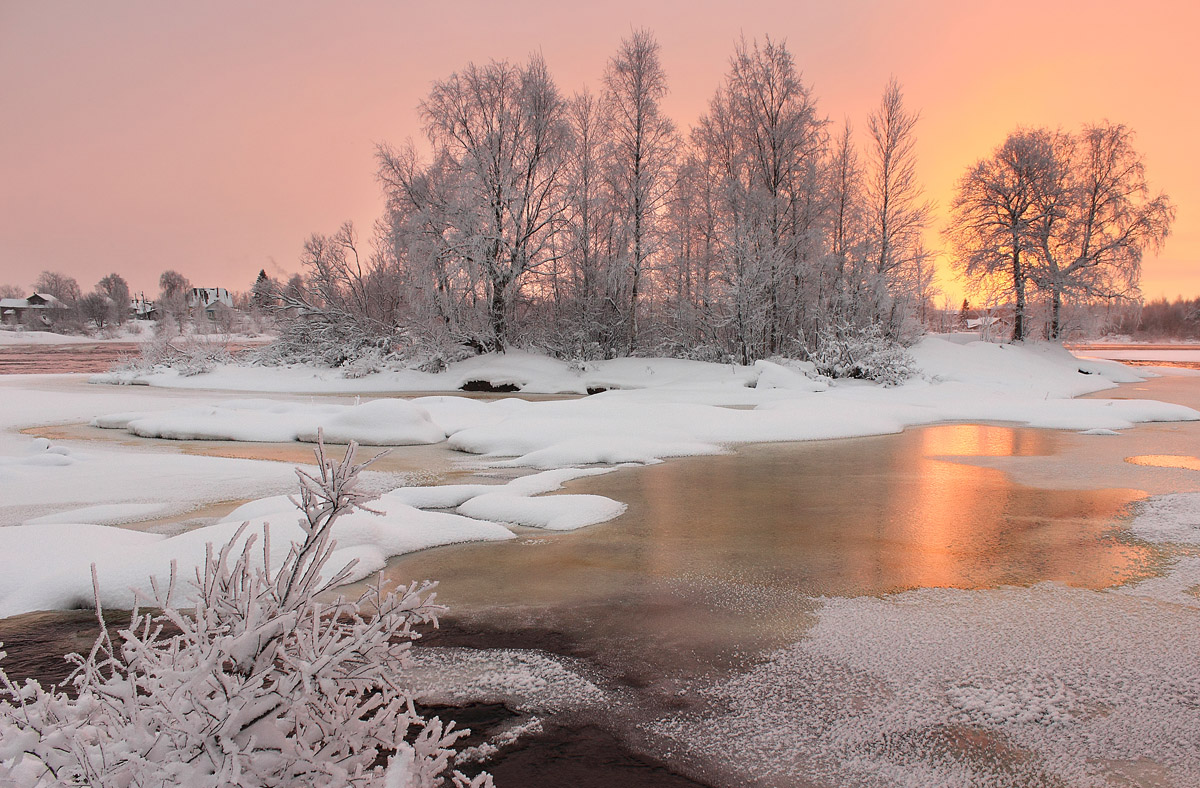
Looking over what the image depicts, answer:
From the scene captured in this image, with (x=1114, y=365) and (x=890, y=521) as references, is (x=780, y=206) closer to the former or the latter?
(x=1114, y=365)

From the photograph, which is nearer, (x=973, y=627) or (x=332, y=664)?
(x=332, y=664)

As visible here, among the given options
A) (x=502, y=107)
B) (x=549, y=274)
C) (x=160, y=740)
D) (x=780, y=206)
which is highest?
(x=502, y=107)

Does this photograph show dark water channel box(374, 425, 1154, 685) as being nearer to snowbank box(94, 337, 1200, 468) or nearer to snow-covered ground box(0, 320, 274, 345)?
snowbank box(94, 337, 1200, 468)

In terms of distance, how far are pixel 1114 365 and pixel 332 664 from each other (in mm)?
28883

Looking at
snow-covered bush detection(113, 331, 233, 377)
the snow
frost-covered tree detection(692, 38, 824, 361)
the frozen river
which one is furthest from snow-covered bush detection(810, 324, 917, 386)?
snow-covered bush detection(113, 331, 233, 377)

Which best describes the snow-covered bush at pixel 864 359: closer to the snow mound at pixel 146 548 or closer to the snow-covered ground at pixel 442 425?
the snow-covered ground at pixel 442 425

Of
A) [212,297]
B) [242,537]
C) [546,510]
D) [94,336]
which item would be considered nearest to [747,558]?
[546,510]

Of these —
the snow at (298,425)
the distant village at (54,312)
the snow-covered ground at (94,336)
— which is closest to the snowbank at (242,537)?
the snow at (298,425)

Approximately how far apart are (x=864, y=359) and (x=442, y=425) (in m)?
12.2

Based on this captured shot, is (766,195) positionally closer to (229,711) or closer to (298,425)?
(298,425)

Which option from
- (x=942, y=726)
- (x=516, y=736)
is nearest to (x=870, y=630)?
(x=942, y=726)

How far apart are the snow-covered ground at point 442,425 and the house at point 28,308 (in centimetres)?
7377

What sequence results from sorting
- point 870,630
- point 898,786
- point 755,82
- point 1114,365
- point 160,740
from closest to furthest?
point 160,740, point 898,786, point 870,630, point 755,82, point 1114,365

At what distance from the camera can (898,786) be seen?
247cm
